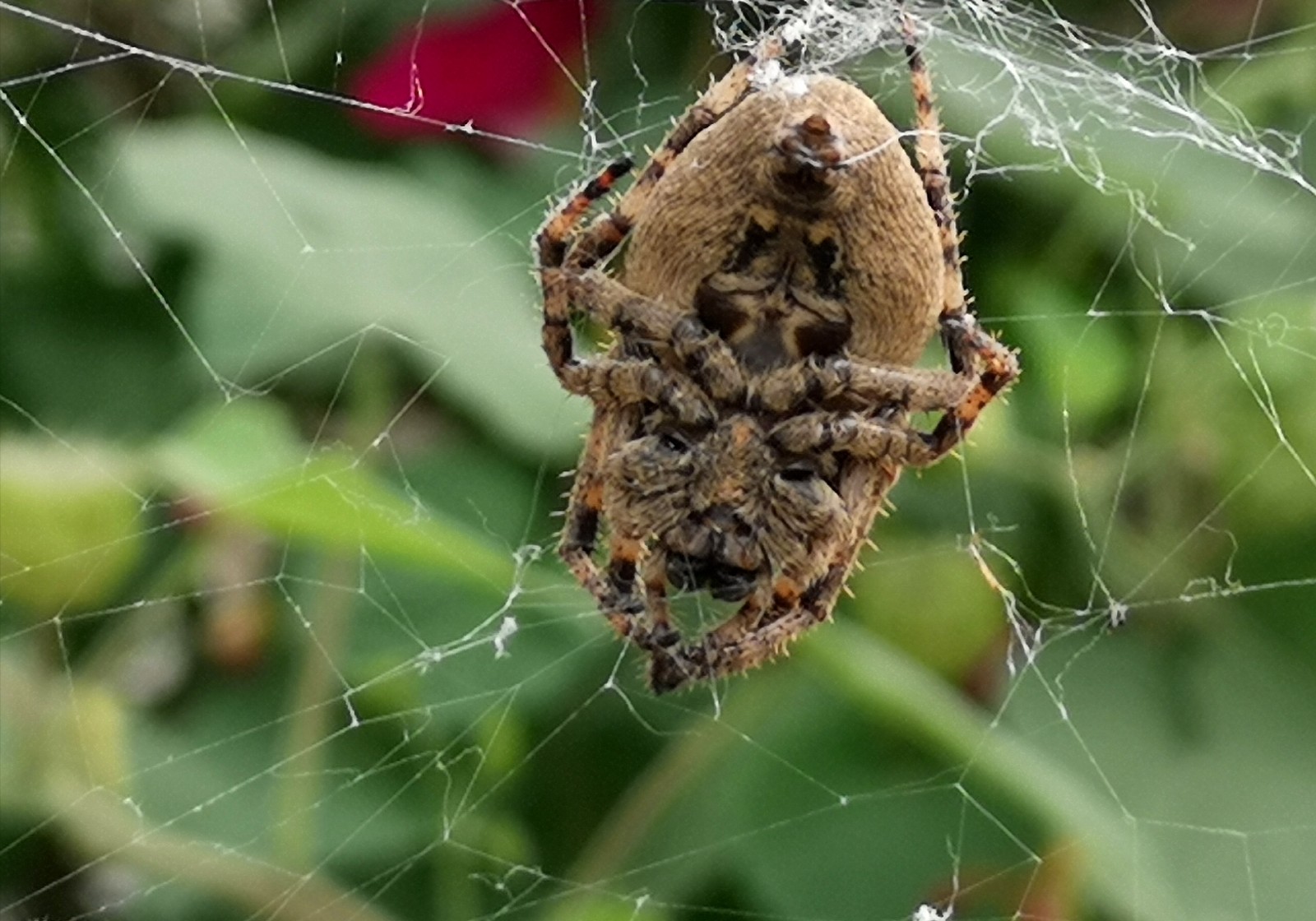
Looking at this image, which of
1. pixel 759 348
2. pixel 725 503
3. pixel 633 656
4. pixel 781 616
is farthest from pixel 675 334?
pixel 633 656

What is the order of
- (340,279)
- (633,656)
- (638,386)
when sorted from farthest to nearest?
(633,656) → (340,279) → (638,386)

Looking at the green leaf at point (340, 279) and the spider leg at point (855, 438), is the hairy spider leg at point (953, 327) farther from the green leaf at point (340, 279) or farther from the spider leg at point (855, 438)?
the green leaf at point (340, 279)

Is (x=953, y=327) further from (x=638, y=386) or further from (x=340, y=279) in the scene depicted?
(x=340, y=279)

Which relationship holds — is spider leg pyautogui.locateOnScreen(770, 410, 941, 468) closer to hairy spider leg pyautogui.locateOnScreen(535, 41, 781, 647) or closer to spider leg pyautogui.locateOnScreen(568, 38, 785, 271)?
hairy spider leg pyautogui.locateOnScreen(535, 41, 781, 647)

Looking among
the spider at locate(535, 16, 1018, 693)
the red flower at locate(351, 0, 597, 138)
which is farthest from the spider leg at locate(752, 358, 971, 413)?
the red flower at locate(351, 0, 597, 138)

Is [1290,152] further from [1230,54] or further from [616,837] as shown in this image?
[616,837]

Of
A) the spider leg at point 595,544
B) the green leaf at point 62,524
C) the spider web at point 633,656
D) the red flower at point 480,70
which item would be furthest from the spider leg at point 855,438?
the red flower at point 480,70

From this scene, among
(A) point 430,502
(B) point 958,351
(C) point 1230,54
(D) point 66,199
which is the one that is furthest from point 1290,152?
Result: (D) point 66,199
